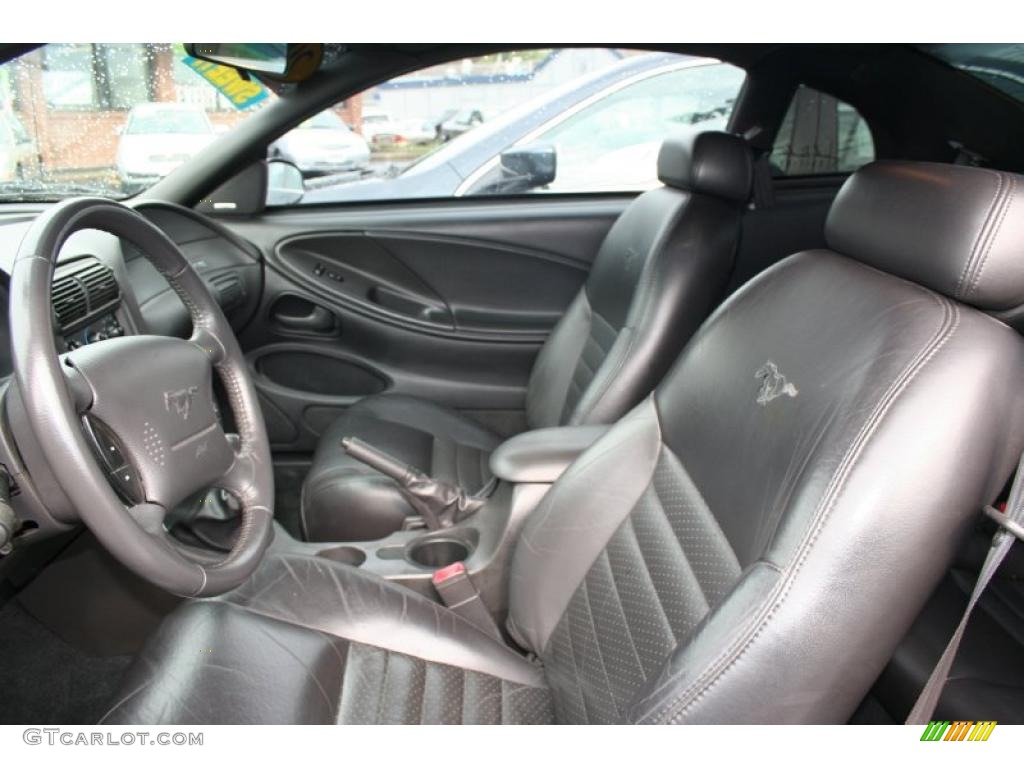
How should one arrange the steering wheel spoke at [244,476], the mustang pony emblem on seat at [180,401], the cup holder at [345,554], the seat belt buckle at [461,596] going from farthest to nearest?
the cup holder at [345,554], the seat belt buckle at [461,596], the steering wheel spoke at [244,476], the mustang pony emblem on seat at [180,401]

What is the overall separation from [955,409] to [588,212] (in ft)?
5.87

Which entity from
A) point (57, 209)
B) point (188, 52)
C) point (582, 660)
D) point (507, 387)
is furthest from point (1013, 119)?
point (57, 209)

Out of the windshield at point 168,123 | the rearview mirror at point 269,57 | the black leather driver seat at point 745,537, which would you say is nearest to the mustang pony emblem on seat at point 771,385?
the black leather driver seat at point 745,537

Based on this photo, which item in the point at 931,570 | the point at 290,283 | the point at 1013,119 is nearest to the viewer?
the point at 931,570

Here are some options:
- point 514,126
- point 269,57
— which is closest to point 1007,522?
point 269,57

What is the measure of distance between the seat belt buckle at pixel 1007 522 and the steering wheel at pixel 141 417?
869mm

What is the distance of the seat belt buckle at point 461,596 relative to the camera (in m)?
1.45

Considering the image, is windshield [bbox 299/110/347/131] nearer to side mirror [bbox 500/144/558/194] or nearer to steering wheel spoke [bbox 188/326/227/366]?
side mirror [bbox 500/144/558/194]

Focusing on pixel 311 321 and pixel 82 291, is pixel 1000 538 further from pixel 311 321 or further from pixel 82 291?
pixel 311 321

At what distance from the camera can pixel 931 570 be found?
2.81 feet

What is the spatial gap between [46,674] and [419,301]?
1.34 meters

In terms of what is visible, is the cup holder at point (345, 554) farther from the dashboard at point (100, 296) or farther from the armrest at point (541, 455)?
the dashboard at point (100, 296)

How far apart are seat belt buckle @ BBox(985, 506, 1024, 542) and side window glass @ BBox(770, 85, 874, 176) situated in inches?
71.9
